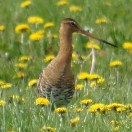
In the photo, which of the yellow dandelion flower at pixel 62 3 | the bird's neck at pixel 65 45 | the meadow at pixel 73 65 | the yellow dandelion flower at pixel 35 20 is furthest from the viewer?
the yellow dandelion flower at pixel 62 3

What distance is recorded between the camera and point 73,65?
10477 millimetres

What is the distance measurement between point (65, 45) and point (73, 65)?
243 centimetres

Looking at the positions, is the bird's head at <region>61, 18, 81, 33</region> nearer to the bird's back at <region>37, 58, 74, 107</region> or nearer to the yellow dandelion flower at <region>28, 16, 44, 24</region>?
the bird's back at <region>37, 58, 74, 107</region>

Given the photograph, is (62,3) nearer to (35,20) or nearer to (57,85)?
(35,20)

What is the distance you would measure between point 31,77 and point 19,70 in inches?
7.5

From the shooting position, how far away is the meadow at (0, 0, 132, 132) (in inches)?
263

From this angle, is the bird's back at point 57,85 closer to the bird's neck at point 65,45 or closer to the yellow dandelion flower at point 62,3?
the bird's neck at point 65,45

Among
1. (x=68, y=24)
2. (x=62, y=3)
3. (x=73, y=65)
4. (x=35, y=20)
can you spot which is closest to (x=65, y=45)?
(x=68, y=24)

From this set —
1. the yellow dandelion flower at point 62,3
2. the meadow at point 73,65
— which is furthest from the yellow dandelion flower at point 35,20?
the yellow dandelion flower at point 62,3

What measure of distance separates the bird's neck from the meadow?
528 millimetres

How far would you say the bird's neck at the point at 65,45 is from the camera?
312 inches

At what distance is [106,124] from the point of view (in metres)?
6.56

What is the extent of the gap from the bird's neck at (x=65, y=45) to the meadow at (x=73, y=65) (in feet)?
1.73

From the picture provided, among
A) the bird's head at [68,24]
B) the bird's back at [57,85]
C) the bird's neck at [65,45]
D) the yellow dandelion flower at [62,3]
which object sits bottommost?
the bird's back at [57,85]
